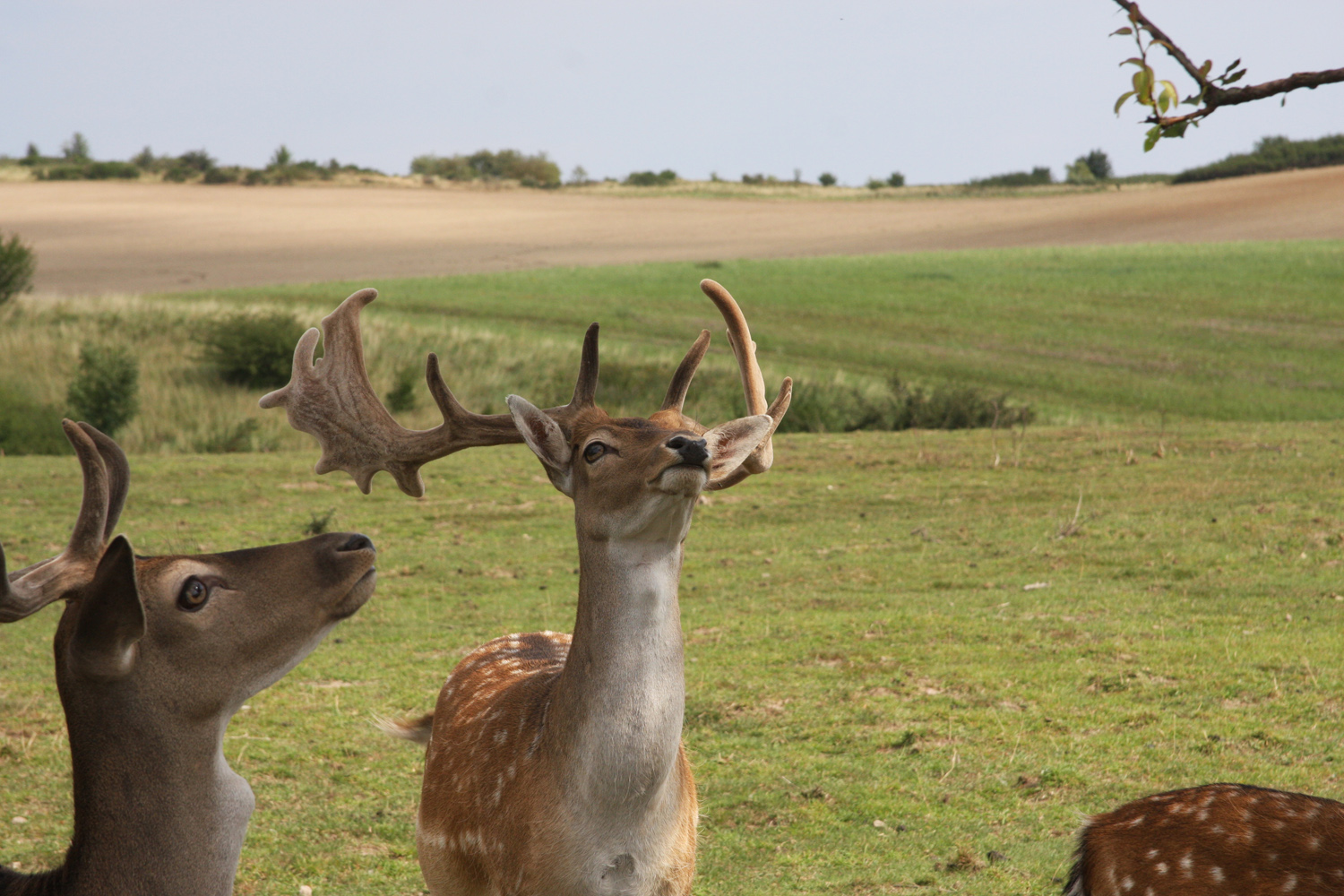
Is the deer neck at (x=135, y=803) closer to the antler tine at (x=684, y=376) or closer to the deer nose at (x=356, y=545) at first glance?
the deer nose at (x=356, y=545)

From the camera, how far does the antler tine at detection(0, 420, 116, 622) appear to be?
376 centimetres

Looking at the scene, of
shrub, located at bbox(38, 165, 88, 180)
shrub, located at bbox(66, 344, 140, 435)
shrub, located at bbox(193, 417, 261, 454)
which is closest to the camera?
shrub, located at bbox(193, 417, 261, 454)

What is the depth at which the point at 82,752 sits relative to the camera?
3.94m

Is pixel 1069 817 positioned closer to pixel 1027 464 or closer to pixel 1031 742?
pixel 1031 742

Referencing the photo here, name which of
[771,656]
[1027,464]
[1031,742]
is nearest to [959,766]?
[1031,742]

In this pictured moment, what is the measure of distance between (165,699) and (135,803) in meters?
0.33

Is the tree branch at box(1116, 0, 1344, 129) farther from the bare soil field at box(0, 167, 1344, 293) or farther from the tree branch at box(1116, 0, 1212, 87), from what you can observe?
the bare soil field at box(0, 167, 1344, 293)

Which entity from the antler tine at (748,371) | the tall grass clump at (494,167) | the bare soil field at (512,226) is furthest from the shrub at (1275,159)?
the antler tine at (748,371)

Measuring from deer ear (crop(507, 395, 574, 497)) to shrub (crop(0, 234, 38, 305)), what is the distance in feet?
118

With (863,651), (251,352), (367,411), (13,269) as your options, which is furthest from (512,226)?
(367,411)

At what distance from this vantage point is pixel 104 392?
81.0ft

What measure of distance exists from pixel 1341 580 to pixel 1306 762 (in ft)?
15.7

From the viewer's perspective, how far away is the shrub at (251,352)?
101 ft

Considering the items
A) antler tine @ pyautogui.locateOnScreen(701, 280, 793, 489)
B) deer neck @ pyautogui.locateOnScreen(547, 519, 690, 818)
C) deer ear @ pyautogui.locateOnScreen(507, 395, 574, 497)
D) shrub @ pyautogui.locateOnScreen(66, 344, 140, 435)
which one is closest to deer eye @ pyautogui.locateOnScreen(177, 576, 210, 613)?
deer ear @ pyautogui.locateOnScreen(507, 395, 574, 497)
